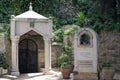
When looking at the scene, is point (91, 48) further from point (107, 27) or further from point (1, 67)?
point (1, 67)

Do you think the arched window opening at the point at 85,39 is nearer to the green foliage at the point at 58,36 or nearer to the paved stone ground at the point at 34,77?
the paved stone ground at the point at 34,77

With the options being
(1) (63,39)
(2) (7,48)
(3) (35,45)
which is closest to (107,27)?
(1) (63,39)

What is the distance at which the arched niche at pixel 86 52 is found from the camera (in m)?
18.2

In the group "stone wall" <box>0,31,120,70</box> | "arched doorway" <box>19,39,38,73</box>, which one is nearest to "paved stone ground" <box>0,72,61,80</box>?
"arched doorway" <box>19,39,38,73</box>

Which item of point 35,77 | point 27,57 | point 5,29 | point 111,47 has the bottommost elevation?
point 35,77

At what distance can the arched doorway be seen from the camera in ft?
74.6

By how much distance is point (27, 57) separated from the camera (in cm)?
2275

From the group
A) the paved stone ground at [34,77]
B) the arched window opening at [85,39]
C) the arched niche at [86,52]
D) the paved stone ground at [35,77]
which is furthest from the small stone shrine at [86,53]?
the paved stone ground at [34,77]

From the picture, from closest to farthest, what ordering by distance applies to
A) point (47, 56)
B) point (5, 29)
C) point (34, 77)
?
point (34, 77) < point (47, 56) < point (5, 29)

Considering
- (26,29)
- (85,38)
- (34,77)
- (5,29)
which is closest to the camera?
(85,38)

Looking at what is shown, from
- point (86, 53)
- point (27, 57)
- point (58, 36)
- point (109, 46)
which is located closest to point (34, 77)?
point (27, 57)

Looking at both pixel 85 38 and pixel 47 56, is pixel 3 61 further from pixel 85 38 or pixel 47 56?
pixel 85 38

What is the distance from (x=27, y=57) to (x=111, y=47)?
17.4ft

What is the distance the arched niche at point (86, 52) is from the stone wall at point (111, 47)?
140 inches
